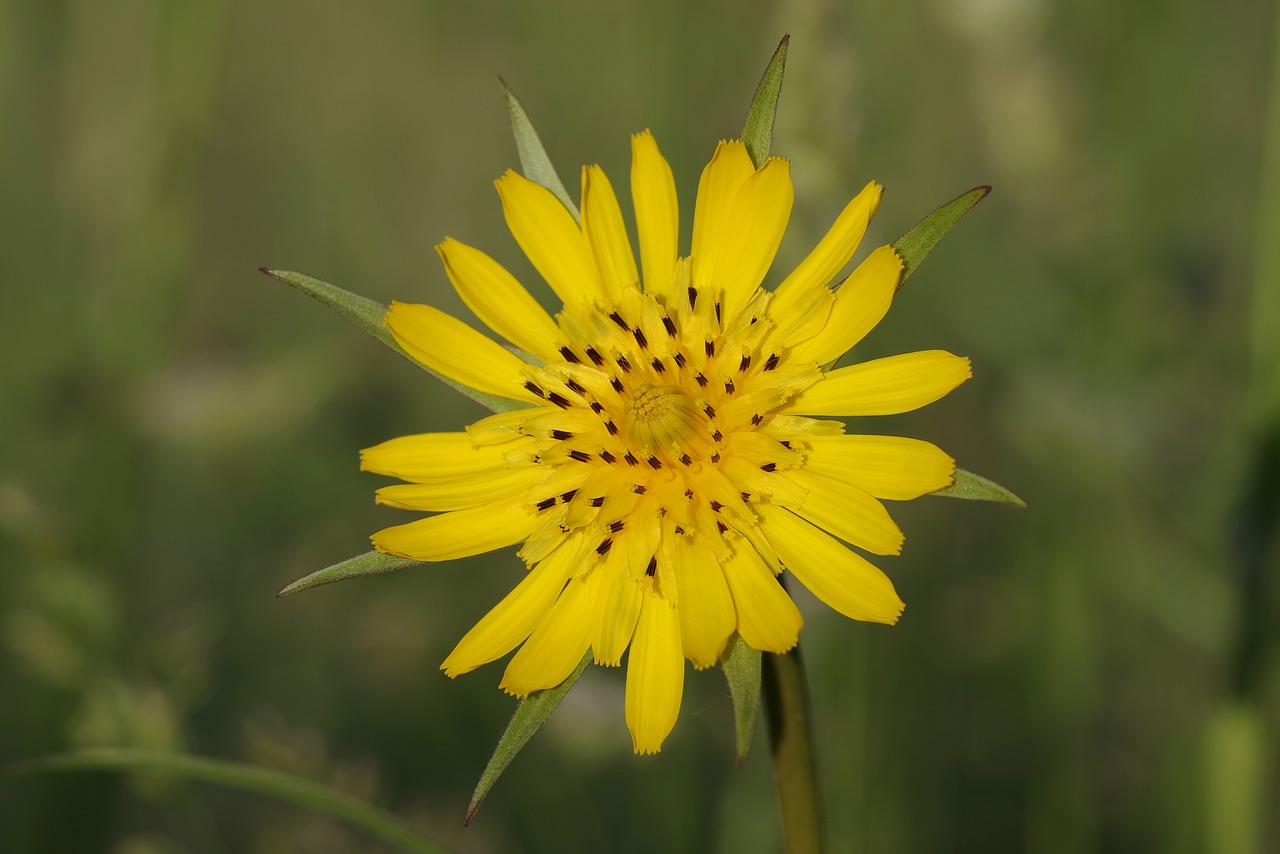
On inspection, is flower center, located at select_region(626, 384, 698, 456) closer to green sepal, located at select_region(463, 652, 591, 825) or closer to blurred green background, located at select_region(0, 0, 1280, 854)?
green sepal, located at select_region(463, 652, 591, 825)

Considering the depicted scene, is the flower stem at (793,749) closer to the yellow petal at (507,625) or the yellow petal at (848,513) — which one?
the yellow petal at (848,513)

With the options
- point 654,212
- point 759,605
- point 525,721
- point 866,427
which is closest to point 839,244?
point 654,212

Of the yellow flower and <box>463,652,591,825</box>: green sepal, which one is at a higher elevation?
the yellow flower

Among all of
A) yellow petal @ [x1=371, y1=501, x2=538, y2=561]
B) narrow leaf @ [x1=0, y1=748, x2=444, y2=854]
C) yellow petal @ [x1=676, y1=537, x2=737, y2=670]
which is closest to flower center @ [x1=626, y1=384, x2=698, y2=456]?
yellow petal @ [x1=676, y1=537, x2=737, y2=670]

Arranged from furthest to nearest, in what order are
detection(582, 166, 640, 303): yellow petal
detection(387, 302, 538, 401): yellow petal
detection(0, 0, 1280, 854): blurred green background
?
detection(0, 0, 1280, 854): blurred green background, detection(582, 166, 640, 303): yellow petal, detection(387, 302, 538, 401): yellow petal

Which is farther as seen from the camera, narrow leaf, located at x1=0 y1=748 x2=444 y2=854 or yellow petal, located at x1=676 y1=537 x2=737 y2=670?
narrow leaf, located at x1=0 y1=748 x2=444 y2=854

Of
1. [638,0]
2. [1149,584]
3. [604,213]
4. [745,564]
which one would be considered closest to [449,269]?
[604,213]

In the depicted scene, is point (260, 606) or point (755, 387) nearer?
point (755, 387)

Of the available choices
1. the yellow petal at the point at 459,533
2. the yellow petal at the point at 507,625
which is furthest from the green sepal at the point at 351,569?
the yellow petal at the point at 507,625

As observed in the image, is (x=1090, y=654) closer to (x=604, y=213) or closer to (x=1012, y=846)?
(x=1012, y=846)
